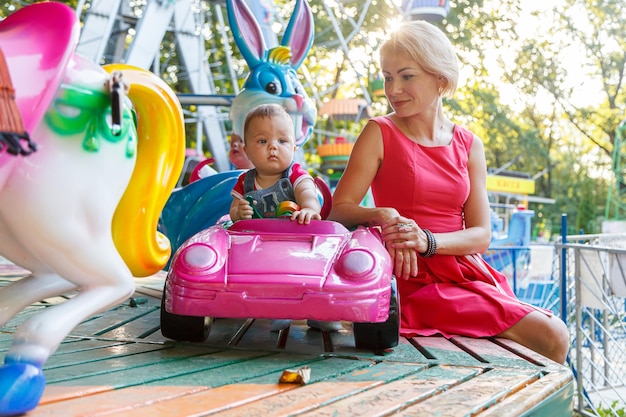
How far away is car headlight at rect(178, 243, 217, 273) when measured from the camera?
1498mm

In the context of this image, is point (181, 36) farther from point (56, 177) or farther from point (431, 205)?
point (56, 177)

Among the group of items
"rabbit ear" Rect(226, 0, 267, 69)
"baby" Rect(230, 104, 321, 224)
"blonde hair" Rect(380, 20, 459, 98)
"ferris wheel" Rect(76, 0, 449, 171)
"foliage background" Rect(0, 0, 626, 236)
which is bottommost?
"baby" Rect(230, 104, 321, 224)

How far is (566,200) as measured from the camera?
18531mm

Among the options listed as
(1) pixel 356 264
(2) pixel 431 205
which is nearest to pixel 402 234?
(2) pixel 431 205

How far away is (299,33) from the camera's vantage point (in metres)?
3.12

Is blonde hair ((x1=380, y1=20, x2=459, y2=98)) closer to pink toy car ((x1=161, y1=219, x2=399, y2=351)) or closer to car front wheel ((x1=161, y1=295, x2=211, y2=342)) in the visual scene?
pink toy car ((x1=161, y1=219, x2=399, y2=351))

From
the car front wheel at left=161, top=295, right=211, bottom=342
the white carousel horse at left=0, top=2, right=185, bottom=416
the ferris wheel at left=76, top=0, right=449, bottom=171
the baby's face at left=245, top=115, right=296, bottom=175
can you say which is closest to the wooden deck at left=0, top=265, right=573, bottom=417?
the car front wheel at left=161, top=295, right=211, bottom=342

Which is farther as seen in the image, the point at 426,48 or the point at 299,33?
the point at 299,33

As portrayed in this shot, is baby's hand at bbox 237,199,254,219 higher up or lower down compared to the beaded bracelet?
higher up

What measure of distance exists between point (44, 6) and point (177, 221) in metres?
1.62

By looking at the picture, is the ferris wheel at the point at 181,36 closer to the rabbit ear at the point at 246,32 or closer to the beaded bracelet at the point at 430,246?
the rabbit ear at the point at 246,32

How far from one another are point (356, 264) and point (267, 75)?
159 centimetres

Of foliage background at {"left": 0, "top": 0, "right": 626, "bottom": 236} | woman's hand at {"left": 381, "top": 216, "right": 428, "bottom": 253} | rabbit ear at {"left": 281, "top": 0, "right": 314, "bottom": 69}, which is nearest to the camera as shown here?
woman's hand at {"left": 381, "top": 216, "right": 428, "bottom": 253}

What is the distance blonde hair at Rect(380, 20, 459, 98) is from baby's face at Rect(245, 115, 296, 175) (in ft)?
1.31
